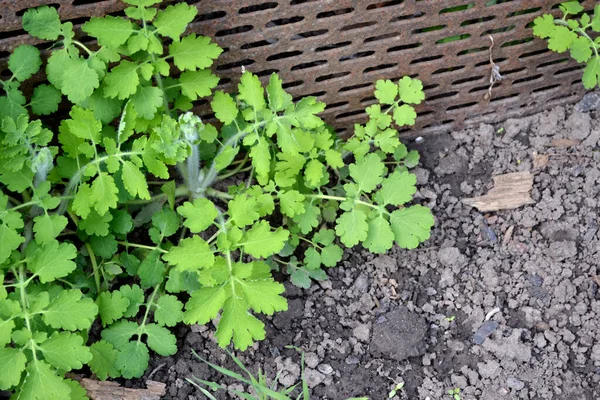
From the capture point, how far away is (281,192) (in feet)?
9.22

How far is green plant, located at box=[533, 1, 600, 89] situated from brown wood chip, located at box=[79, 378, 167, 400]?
6.29ft

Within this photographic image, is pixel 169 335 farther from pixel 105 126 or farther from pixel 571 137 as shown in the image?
pixel 571 137

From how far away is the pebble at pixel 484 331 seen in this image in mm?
2943

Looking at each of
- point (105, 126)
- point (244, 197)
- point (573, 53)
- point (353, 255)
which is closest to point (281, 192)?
point (244, 197)

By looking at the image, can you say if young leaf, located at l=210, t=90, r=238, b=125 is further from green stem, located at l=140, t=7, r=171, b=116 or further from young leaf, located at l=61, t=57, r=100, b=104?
young leaf, located at l=61, t=57, r=100, b=104

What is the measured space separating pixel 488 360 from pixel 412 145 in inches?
37.8

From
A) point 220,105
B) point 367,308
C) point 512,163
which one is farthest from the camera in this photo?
point 512,163

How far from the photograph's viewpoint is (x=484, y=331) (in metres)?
2.96

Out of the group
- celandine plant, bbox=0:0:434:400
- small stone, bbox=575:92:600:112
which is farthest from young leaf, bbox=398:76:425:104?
small stone, bbox=575:92:600:112

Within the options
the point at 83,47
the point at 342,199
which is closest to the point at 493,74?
the point at 342,199

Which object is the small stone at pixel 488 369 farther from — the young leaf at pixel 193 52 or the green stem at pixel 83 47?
the green stem at pixel 83 47

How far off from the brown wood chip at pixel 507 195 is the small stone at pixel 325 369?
0.88 meters

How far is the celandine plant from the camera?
2.49 meters

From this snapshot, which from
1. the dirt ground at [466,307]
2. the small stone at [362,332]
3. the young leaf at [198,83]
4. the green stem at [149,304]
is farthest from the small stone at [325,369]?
the young leaf at [198,83]
